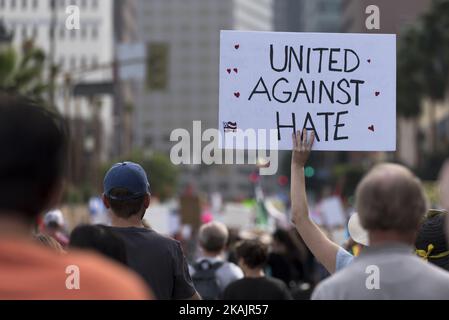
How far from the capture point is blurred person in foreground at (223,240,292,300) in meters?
7.75

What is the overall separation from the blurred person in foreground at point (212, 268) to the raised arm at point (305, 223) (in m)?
3.39

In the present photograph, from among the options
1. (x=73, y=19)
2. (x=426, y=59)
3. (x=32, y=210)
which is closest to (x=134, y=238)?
(x=73, y=19)

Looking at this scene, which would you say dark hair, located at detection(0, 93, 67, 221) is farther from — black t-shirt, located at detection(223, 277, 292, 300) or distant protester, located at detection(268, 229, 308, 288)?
distant protester, located at detection(268, 229, 308, 288)

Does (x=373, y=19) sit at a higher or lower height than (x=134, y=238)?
higher

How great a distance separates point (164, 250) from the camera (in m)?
5.16

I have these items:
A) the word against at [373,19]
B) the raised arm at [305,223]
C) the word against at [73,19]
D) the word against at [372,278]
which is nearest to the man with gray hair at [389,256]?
the word against at [372,278]

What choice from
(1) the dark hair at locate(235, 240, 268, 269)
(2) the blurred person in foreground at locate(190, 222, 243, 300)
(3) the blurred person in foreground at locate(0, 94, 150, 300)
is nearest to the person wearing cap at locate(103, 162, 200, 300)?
A: (3) the blurred person in foreground at locate(0, 94, 150, 300)

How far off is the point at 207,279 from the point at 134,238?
340cm

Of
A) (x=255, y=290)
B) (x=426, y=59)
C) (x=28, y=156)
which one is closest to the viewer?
(x=28, y=156)

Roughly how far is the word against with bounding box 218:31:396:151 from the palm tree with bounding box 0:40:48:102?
30.1 m

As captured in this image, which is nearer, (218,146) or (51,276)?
(51,276)

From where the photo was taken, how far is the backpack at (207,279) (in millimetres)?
8430

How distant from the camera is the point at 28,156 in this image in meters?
2.80

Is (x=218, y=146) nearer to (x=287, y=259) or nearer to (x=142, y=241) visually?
(x=142, y=241)
